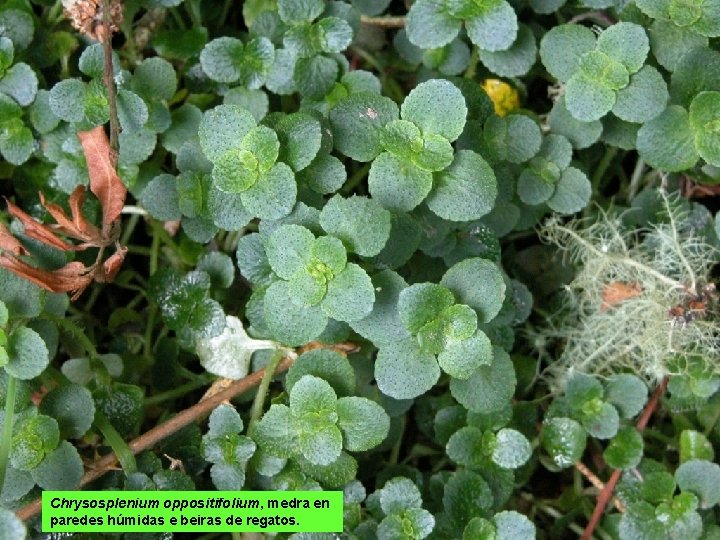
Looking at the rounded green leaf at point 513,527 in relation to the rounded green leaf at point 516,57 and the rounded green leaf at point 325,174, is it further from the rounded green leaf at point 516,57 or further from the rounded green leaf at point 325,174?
the rounded green leaf at point 516,57

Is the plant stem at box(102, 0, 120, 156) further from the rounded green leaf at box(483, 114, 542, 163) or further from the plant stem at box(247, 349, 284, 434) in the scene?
the rounded green leaf at box(483, 114, 542, 163)

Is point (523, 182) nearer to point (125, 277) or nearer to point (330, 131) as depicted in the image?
point (330, 131)

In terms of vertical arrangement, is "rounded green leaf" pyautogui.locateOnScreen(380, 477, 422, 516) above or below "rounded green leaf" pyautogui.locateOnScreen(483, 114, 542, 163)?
below

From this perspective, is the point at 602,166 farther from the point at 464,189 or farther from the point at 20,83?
the point at 20,83

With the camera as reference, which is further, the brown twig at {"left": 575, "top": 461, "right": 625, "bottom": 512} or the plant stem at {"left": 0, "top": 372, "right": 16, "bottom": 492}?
the brown twig at {"left": 575, "top": 461, "right": 625, "bottom": 512}

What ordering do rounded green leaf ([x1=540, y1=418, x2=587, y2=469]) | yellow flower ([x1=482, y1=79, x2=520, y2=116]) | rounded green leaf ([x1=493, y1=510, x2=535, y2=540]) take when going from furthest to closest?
yellow flower ([x1=482, y1=79, x2=520, y2=116]), rounded green leaf ([x1=540, y1=418, x2=587, y2=469]), rounded green leaf ([x1=493, y1=510, x2=535, y2=540])

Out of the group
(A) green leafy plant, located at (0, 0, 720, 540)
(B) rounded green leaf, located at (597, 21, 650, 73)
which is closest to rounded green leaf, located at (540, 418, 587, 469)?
(A) green leafy plant, located at (0, 0, 720, 540)

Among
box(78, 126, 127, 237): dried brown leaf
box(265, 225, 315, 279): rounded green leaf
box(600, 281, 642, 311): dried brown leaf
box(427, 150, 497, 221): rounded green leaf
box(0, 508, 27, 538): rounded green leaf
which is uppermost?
box(427, 150, 497, 221): rounded green leaf
